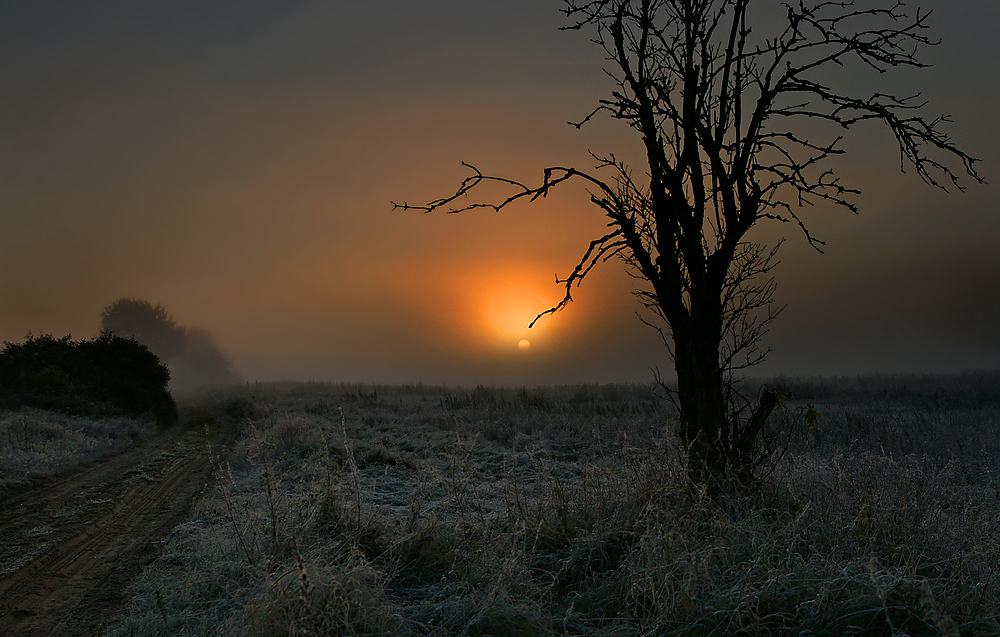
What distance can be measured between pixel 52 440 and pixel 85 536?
760cm

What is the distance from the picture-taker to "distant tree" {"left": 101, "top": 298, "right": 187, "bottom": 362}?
6281 centimetres

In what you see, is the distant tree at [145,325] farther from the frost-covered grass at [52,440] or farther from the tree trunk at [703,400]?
the tree trunk at [703,400]

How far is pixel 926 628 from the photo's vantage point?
10.4 feet

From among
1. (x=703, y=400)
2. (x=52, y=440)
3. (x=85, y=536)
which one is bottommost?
(x=85, y=536)

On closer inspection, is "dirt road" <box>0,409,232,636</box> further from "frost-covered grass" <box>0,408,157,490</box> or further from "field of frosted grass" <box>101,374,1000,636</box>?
"frost-covered grass" <box>0,408,157,490</box>

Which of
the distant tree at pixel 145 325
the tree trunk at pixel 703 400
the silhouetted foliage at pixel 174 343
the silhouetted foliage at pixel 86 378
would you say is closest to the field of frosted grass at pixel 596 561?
the tree trunk at pixel 703 400

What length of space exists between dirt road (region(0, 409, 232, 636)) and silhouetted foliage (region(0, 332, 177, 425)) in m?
7.14

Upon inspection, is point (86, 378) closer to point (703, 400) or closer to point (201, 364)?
point (703, 400)

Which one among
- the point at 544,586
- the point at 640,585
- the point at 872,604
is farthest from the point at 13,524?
the point at 872,604

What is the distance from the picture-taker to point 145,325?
214 feet

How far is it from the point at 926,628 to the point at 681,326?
3098mm

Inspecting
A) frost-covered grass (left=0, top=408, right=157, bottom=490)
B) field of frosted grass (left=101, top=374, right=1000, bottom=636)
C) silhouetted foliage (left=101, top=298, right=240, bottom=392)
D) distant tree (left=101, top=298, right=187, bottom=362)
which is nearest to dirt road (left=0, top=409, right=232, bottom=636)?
field of frosted grass (left=101, top=374, right=1000, bottom=636)

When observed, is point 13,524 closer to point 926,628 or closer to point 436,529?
point 436,529

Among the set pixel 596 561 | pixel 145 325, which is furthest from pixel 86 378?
pixel 145 325
